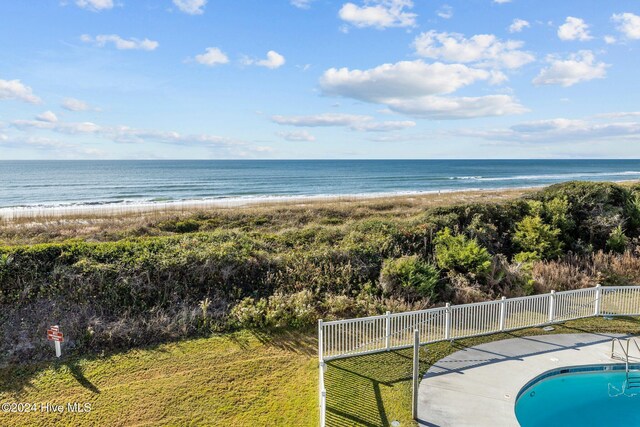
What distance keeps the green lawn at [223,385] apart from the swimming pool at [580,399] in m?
1.78

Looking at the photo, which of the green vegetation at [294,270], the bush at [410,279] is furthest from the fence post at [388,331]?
the bush at [410,279]

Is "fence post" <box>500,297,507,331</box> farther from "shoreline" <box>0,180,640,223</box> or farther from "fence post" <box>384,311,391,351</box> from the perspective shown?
"shoreline" <box>0,180,640,223</box>

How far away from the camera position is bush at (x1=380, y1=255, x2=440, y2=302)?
1217 cm

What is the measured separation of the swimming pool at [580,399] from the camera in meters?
7.62

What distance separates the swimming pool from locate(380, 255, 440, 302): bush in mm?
4107

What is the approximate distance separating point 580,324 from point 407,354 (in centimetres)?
543

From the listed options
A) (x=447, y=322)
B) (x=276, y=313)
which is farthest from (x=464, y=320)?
(x=276, y=313)

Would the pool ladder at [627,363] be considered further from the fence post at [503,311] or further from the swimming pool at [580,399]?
the fence post at [503,311]

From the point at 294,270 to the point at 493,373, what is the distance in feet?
21.4

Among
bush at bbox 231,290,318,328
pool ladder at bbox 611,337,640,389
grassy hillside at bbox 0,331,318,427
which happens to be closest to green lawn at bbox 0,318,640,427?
grassy hillside at bbox 0,331,318,427

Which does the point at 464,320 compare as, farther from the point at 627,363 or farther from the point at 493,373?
the point at 627,363

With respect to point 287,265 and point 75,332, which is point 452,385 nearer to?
point 287,265

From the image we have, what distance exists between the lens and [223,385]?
826cm

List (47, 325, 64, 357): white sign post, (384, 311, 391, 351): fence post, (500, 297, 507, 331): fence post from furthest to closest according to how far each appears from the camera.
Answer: (500, 297, 507, 331): fence post → (384, 311, 391, 351): fence post → (47, 325, 64, 357): white sign post
